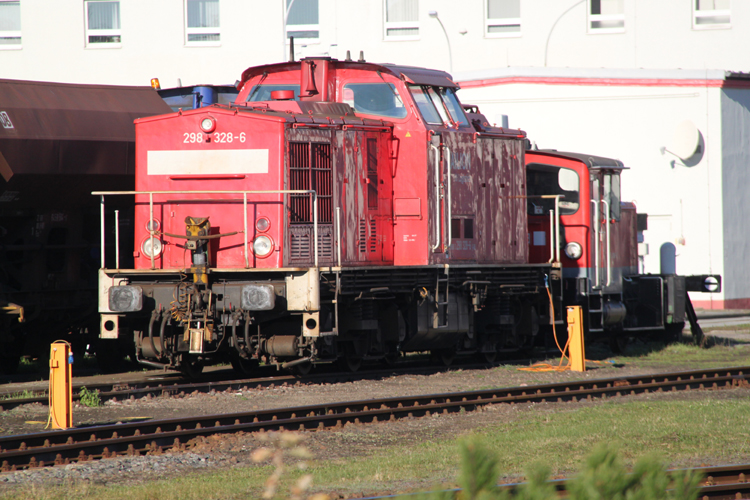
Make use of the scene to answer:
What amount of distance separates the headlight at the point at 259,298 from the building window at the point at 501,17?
2475 centimetres

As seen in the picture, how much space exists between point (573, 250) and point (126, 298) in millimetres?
7760

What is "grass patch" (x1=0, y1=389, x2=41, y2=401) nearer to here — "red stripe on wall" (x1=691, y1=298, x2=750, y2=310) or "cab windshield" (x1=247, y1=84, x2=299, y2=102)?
"cab windshield" (x1=247, y1=84, x2=299, y2=102)

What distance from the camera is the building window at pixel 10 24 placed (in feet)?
112

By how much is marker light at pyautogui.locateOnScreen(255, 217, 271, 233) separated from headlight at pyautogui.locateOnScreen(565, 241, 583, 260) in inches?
244

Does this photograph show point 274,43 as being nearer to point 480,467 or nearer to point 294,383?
point 294,383

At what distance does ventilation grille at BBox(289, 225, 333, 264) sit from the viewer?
1075 centimetres

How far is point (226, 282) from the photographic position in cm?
1045

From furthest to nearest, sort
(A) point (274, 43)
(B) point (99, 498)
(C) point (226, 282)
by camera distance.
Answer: (A) point (274, 43) < (C) point (226, 282) < (B) point (99, 498)

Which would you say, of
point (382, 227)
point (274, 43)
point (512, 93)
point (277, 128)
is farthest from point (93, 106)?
point (274, 43)

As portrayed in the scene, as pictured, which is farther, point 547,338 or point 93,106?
point 547,338

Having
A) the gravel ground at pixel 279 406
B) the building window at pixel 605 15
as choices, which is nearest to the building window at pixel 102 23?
the building window at pixel 605 15

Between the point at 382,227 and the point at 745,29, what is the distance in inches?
974

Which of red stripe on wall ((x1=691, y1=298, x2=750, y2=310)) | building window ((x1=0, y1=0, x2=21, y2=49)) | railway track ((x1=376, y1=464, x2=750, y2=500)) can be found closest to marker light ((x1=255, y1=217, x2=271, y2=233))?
railway track ((x1=376, y1=464, x2=750, y2=500))

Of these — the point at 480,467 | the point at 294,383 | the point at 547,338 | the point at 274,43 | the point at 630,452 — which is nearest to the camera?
the point at 480,467
